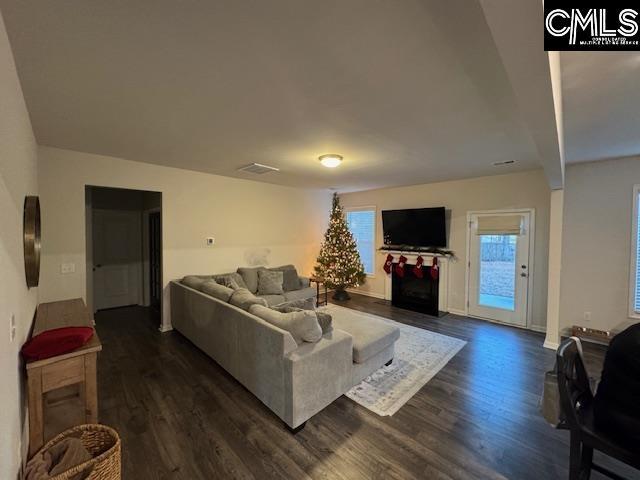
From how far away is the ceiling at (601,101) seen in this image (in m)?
1.66

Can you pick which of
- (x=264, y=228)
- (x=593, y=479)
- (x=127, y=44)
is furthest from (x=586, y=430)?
(x=264, y=228)

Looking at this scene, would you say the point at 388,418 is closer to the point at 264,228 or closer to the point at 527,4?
the point at 527,4

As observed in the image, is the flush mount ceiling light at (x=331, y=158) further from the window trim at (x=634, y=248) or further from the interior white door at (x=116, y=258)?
the interior white door at (x=116, y=258)

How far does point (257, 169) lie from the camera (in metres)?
4.34

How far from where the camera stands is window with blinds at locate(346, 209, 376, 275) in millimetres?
6785

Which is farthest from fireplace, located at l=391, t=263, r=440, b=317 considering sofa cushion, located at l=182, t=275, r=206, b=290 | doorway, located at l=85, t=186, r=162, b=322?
doorway, located at l=85, t=186, r=162, b=322

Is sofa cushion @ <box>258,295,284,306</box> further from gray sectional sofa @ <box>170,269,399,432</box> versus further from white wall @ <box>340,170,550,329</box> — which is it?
white wall @ <box>340,170,550,329</box>

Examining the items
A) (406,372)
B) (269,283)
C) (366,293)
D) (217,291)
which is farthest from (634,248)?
(217,291)

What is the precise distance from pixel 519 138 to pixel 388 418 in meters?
3.17

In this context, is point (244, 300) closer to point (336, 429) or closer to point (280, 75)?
point (336, 429)

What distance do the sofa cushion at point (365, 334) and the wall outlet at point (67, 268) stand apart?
3501 millimetres

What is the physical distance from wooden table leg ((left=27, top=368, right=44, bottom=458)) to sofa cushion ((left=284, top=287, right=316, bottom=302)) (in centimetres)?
339

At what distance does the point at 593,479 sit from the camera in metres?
1.78

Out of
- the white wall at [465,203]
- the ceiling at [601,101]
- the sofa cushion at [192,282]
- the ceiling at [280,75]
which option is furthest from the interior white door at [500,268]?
the sofa cushion at [192,282]
